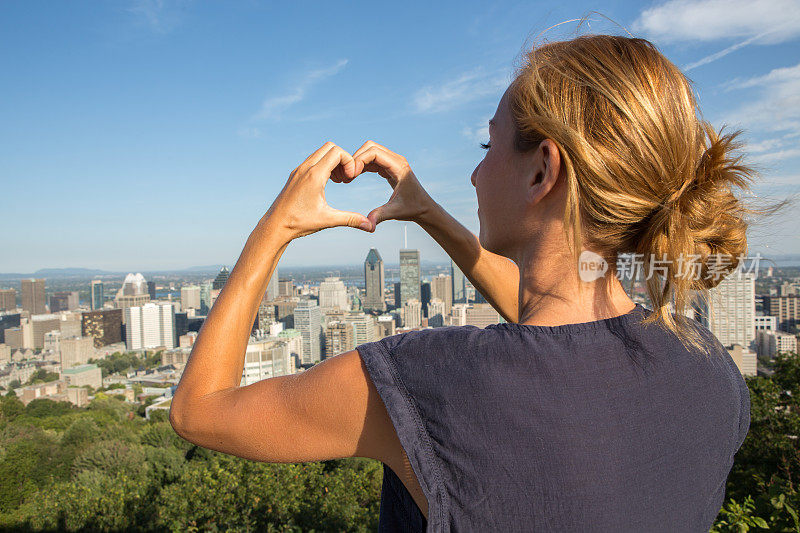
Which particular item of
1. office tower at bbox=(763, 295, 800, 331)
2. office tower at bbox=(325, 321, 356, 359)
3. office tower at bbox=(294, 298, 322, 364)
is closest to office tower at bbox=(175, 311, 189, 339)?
office tower at bbox=(294, 298, 322, 364)

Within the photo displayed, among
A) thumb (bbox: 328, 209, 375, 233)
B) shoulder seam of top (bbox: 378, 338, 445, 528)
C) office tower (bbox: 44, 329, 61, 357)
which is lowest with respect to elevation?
office tower (bbox: 44, 329, 61, 357)

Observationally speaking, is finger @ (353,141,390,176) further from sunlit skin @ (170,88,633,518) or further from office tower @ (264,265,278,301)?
office tower @ (264,265,278,301)

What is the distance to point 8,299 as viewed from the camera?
47.4 meters

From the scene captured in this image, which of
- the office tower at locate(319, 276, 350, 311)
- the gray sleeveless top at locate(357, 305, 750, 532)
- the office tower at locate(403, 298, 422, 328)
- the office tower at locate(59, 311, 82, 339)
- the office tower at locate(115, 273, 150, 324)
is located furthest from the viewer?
the office tower at locate(115, 273, 150, 324)

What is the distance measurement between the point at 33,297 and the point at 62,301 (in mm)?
3098

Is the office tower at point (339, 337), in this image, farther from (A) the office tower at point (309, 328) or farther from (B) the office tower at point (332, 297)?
(B) the office tower at point (332, 297)

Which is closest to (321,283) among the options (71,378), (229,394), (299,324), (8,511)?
(299,324)

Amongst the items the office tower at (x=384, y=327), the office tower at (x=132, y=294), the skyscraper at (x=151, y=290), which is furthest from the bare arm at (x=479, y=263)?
the skyscraper at (x=151, y=290)

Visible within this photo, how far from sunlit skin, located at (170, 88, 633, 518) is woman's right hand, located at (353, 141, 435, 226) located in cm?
8

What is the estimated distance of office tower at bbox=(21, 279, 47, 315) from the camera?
1882 inches

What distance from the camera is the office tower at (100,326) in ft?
143

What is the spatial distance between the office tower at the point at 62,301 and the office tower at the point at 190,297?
14.6m

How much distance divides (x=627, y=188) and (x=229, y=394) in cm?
51

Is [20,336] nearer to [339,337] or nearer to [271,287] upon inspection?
[339,337]
